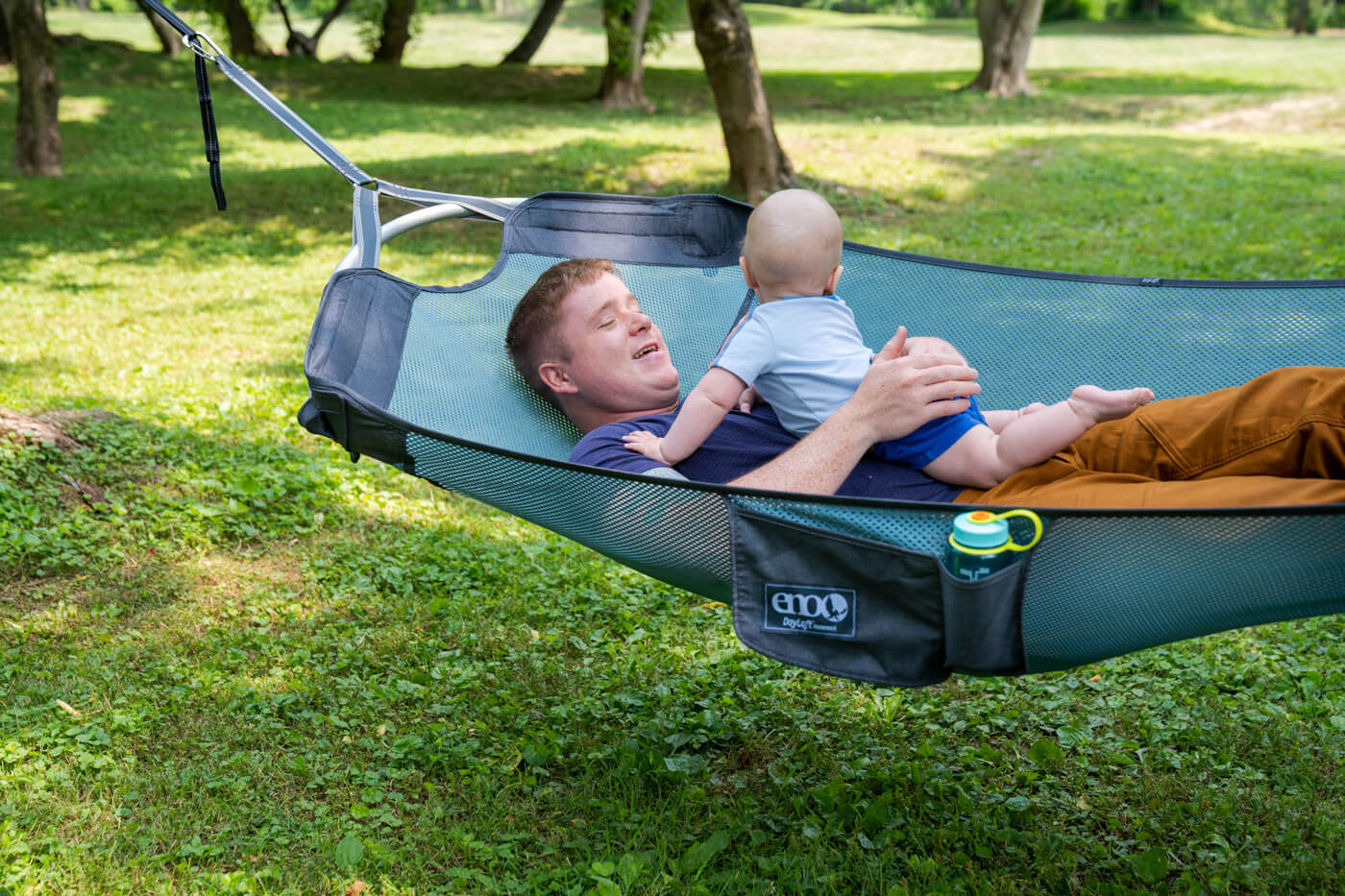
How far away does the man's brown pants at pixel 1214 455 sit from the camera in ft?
6.12

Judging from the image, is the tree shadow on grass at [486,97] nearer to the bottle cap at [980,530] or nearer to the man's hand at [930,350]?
the man's hand at [930,350]

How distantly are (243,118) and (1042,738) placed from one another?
1507cm

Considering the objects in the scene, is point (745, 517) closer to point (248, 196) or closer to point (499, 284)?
point (499, 284)

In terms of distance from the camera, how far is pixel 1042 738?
2.70 m

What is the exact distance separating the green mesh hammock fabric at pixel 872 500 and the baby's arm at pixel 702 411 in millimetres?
281

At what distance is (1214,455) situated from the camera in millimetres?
2064

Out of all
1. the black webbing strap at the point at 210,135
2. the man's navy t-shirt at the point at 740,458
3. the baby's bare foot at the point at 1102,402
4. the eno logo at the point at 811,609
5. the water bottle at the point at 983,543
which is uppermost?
the black webbing strap at the point at 210,135

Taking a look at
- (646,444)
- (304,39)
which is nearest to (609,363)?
(646,444)

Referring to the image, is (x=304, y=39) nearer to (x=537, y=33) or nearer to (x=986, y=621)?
(x=537, y=33)

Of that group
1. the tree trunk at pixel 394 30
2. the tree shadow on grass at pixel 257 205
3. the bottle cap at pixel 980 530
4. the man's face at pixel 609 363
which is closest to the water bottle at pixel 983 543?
the bottle cap at pixel 980 530

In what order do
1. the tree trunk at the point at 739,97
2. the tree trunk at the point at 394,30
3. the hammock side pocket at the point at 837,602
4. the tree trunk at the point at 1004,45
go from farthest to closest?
the tree trunk at the point at 394,30, the tree trunk at the point at 1004,45, the tree trunk at the point at 739,97, the hammock side pocket at the point at 837,602

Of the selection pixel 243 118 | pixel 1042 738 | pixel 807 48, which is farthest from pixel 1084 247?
pixel 807 48

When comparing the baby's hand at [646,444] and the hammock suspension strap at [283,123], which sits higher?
the hammock suspension strap at [283,123]

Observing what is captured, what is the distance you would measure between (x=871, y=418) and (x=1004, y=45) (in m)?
16.8
